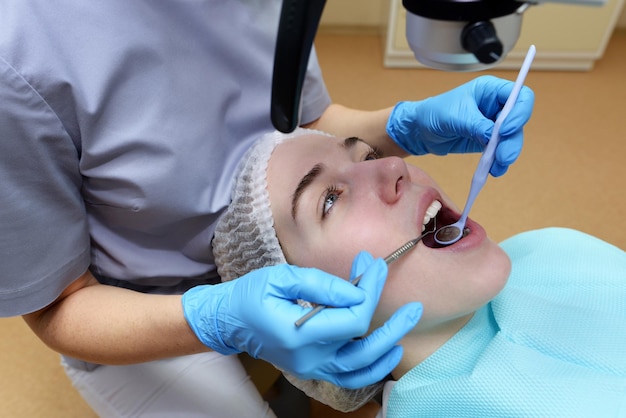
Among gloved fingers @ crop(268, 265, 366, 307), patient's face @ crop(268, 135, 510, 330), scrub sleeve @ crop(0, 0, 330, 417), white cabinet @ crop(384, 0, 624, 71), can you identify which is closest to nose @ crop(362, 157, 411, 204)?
patient's face @ crop(268, 135, 510, 330)

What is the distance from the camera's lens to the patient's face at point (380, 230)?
2.92 feet

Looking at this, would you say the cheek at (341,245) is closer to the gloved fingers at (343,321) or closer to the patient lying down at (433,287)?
the patient lying down at (433,287)

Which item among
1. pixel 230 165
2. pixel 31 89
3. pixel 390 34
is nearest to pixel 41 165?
pixel 31 89

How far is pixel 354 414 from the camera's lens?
58.5 inches

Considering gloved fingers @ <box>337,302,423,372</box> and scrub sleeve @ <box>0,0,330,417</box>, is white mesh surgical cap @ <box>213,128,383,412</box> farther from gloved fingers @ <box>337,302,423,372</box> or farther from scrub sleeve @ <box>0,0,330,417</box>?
gloved fingers @ <box>337,302,423,372</box>

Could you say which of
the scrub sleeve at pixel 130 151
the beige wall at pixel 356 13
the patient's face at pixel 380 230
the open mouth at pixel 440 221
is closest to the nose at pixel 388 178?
the patient's face at pixel 380 230

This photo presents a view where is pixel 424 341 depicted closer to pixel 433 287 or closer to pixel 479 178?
pixel 433 287

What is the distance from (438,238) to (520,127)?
10.3 inches

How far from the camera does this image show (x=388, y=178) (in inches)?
37.4

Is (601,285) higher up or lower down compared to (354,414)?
higher up

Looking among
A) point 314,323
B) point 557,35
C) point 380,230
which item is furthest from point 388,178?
point 557,35

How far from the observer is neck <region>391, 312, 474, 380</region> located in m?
0.96

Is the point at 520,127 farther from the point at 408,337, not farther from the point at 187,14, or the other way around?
the point at 187,14

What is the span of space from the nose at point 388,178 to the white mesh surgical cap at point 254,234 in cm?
21
